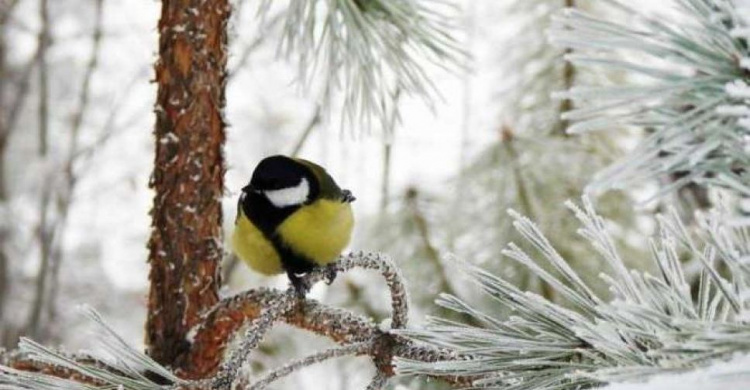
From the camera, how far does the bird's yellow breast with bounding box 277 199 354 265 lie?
988mm

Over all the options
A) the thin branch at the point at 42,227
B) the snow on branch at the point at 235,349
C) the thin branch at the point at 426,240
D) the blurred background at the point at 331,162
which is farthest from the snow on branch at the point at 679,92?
Result: the thin branch at the point at 42,227

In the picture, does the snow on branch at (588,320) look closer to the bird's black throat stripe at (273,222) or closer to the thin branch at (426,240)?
the bird's black throat stripe at (273,222)

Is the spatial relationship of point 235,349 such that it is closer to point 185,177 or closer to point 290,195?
point 185,177

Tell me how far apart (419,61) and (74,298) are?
2.72 m

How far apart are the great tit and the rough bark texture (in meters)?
0.11

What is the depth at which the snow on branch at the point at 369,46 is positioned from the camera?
1015mm

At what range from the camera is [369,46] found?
1.03m

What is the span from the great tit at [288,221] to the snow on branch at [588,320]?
351mm

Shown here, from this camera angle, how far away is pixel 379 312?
182 cm

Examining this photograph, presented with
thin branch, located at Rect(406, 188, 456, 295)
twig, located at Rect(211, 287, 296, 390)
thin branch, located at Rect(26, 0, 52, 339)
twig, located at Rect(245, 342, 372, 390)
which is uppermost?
thin branch, located at Rect(26, 0, 52, 339)

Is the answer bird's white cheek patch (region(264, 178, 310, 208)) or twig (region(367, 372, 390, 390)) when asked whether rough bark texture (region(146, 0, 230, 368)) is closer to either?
bird's white cheek patch (region(264, 178, 310, 208))

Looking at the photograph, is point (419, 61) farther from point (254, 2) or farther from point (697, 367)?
point (697, 367)

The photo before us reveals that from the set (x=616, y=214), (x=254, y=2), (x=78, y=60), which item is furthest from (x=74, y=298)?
(x=254, y=2)

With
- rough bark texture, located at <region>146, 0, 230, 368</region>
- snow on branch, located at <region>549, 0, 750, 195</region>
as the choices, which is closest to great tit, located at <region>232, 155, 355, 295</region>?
rough bark texture, located at <region>146, 0, 230, 368</region>
